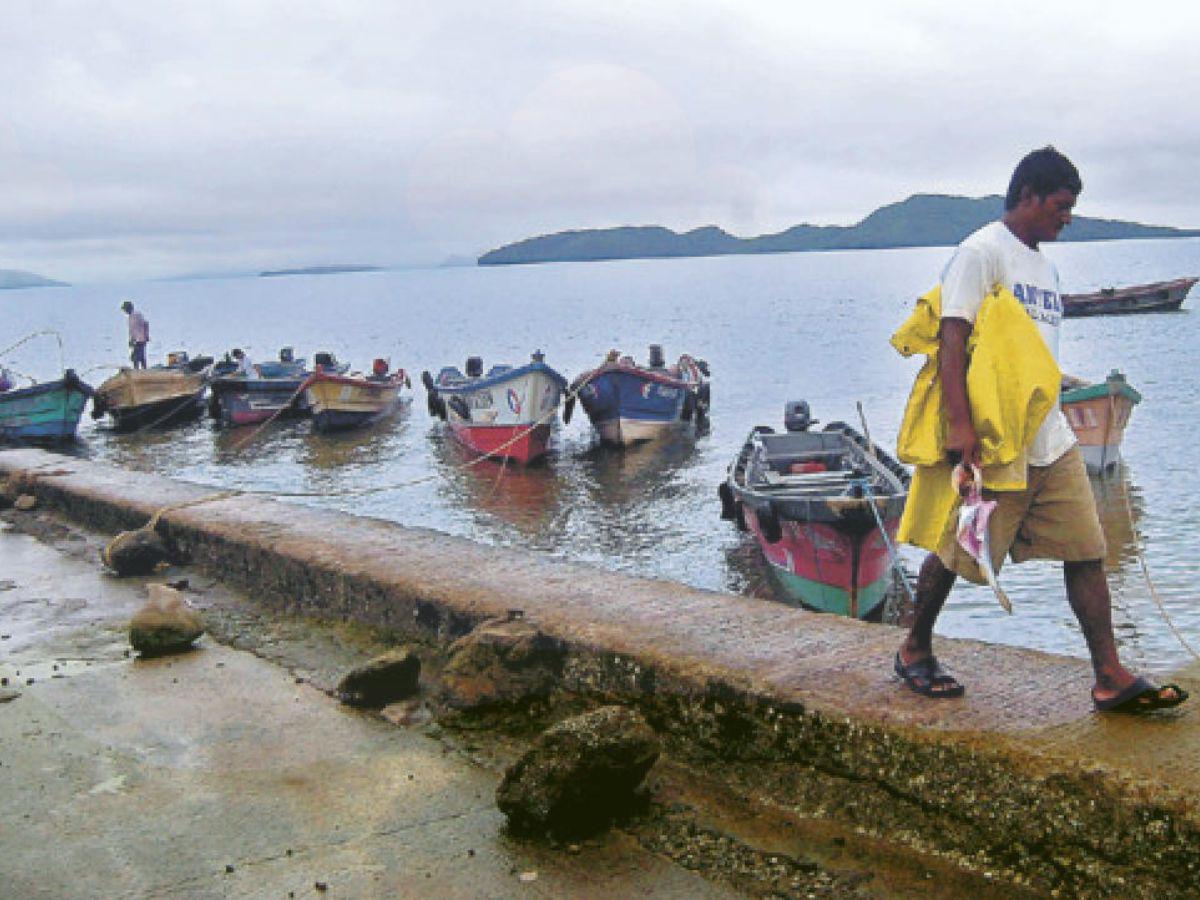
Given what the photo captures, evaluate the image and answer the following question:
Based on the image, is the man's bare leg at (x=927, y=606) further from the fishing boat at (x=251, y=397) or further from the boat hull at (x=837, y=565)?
the fishing boat at (x=251, y=397)

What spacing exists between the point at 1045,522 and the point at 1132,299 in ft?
188

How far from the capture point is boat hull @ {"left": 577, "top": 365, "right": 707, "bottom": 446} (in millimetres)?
20625

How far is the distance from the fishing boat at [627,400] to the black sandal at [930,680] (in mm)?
16925

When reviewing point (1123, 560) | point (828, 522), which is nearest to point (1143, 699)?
point (828, 522)

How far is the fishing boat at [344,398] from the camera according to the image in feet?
78.1

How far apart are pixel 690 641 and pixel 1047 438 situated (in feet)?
4.35

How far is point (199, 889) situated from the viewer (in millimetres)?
2709

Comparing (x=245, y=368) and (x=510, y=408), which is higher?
(x=245, y=368)

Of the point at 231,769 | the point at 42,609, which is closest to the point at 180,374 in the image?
the point at 42,609

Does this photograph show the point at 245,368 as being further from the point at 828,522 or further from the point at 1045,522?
the point at 1045,522

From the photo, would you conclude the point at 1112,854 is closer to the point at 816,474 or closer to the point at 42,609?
the point at 42,609

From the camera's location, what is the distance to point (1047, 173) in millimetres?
2980

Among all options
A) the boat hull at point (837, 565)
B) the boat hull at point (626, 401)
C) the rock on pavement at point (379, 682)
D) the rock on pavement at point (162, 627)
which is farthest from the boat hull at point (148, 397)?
the rock on pavement at point (379, 682)

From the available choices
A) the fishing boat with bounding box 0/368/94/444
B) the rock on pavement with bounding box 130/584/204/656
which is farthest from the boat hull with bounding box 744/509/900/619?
the fishing boat with bounding box 0/368/94/444
